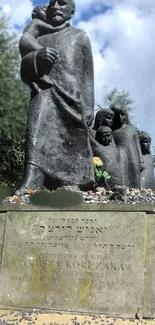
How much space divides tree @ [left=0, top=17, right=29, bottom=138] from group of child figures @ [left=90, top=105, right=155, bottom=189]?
17.1m

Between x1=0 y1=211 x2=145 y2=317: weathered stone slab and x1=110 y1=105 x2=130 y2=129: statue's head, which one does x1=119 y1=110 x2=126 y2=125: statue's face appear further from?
x1=0 y1=211 x2=145 y2=317: weathered stone slab

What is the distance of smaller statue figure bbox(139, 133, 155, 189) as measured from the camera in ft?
32.4

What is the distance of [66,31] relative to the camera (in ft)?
27.0

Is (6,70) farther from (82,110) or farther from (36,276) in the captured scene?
(36,276)

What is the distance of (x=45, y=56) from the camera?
780 centimetres

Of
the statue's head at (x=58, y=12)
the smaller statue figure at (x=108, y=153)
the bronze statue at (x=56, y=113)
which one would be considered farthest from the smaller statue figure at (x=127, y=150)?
the statue's head at (x=58, y=12)

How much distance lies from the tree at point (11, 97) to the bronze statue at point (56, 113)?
61.1ft

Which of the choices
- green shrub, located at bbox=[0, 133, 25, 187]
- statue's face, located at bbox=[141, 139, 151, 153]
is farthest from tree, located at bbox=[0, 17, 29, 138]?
statue's face, located at bbox=[141, 139, 151, 153]

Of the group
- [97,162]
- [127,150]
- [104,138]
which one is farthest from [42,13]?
[127,150]

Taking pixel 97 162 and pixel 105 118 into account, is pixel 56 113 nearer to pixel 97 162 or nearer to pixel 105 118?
pixel 97 162

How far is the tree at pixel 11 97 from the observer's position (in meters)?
26.7

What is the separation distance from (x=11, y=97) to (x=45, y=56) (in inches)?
758

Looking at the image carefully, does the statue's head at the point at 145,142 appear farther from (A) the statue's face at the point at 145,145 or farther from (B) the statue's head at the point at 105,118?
(B) the statue's head at the point at 105,118

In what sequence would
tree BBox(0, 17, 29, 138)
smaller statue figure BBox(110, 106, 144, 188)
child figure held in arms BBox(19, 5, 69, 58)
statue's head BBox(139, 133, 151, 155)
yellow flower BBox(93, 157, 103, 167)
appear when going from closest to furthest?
child figure held in arms BBox(19, 5, 69, 58), yellow flower BBox(93, 157, 103, 167), smaller statue figure BBox(110, 106, 144, 188), statue's head BBox(139, 133, 151, 155), tree BBox(0, 17, 29, 138)
